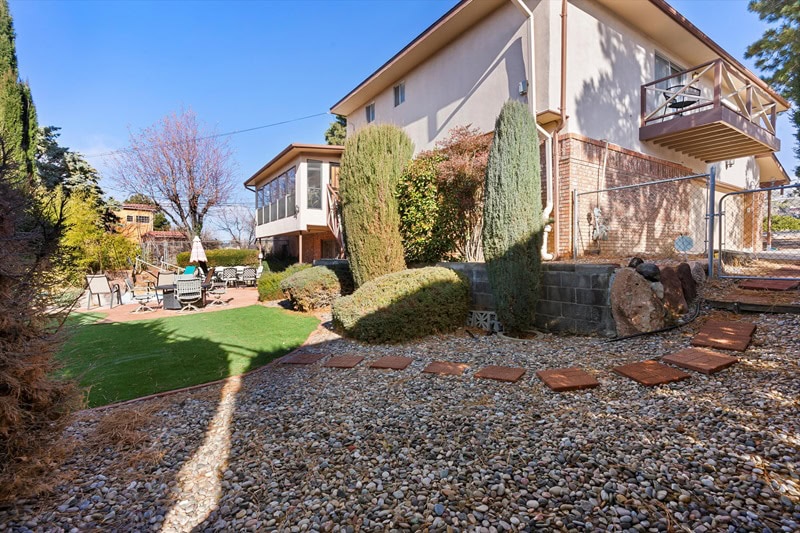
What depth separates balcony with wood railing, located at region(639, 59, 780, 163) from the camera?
8.25 metres

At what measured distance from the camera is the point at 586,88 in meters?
8.16

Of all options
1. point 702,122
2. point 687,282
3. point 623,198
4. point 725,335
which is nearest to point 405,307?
point 725,335

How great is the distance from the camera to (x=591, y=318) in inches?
202

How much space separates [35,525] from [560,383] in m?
3.63

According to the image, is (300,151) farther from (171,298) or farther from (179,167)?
(179,167)

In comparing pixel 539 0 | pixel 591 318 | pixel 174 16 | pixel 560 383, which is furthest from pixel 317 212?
pixel 560 383

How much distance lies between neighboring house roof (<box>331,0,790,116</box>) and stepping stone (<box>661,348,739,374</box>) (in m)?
8.40

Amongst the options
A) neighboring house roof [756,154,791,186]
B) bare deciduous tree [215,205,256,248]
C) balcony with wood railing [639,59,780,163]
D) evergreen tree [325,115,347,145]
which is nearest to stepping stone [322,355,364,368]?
balcony with wood railing [639,59,780,163]

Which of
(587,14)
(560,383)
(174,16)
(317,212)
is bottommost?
(560,383)

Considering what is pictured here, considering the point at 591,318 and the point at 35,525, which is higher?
the point at 591,318

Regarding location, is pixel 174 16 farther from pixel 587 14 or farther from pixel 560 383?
pixel 560 383

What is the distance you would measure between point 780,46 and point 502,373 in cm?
1562

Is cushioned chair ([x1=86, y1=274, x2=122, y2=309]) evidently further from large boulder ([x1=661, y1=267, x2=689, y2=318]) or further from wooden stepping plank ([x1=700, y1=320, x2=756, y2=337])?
wooden stepping plank ([x1=700, y1=320, x2=756, y2=337])

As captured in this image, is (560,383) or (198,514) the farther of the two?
(560,383)
